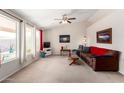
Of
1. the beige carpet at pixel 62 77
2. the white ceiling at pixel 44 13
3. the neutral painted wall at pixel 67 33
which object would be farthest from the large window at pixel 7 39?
the neutral painted wall at pixel 67 33

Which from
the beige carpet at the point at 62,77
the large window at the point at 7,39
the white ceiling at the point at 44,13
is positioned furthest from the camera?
the white ceiling at the point at 44,13

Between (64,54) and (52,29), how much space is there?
7.80ft

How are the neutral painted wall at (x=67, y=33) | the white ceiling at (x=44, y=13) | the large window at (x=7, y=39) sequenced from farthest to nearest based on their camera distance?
the neutral painted wall at (x=67, y=33) → the white ceiling at (x=44, y=13) → the large window at (x=7, y=39)

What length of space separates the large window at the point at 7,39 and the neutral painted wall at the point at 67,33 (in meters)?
5.84

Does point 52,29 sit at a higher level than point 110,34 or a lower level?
higher

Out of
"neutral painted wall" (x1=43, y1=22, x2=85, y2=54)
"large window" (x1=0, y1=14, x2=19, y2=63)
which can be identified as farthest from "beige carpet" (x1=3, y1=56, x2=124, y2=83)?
"neutral painted wall" (x1=43, y1=22, x2=85, y2=54)

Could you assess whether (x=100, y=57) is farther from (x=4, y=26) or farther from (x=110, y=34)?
(x=4, y=26)

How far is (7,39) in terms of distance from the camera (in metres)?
4.50

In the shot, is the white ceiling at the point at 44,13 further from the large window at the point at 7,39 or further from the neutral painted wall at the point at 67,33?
the neutral painted wall at the point at 67,33

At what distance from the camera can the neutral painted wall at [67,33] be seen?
1076cm

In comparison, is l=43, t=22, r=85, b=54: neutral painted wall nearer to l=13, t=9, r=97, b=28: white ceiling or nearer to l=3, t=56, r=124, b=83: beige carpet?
l=13, t=9, r=97, b=28: white ceiling
